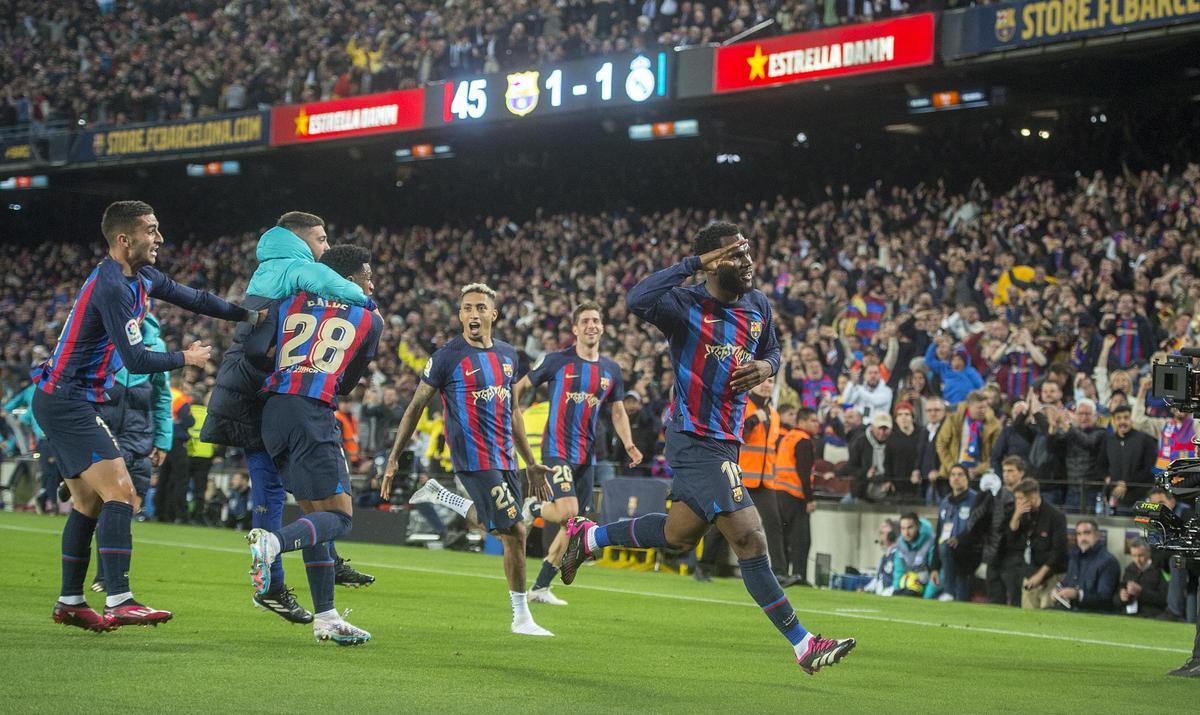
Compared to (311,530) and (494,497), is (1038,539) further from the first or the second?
(311,530)

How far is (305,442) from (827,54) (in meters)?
17.9

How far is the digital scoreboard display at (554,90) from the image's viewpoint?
2697 centimetres

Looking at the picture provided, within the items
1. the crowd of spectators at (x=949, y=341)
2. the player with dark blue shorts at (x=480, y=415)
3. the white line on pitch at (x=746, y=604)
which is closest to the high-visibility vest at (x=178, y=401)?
the crowd of spectators at (x=949, y=341)

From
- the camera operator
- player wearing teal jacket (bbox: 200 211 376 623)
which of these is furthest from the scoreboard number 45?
the camera operator

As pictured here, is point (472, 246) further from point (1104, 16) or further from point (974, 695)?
point (974, 695)

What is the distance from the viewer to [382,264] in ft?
115

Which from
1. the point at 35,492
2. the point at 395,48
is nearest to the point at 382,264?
the point at 395,48

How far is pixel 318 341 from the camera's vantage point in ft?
26.3

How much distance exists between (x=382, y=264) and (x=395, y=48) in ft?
16.3

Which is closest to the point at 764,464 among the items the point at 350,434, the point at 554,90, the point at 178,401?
the point at 350,434

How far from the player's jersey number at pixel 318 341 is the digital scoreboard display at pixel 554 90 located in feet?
63.2

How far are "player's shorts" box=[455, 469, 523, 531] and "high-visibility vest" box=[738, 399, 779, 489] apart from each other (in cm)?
618

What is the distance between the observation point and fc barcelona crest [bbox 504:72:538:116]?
94.1 ft

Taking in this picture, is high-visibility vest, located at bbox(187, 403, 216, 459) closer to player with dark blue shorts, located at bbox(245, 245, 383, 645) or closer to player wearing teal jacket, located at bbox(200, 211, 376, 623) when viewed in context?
player wearing teal jacket, located at bbox(200, 211, 376, 623)
